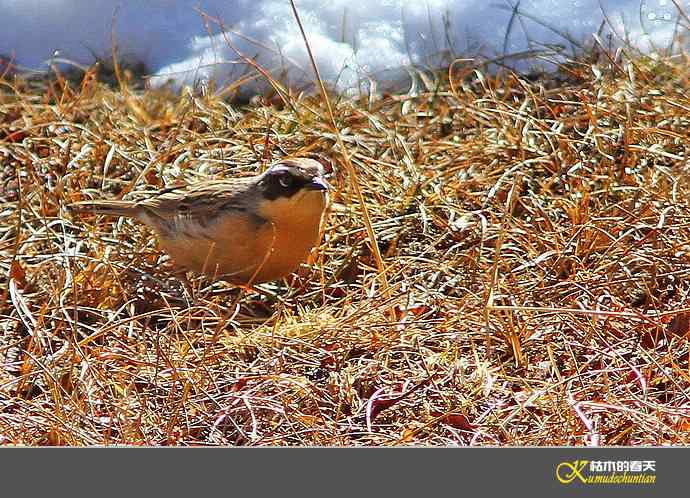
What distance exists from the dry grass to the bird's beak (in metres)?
0.45

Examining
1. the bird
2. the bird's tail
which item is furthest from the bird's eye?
the bird's tail

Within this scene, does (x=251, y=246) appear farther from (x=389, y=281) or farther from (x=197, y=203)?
(x=389, y=281)

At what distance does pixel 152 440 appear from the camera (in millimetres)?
2785

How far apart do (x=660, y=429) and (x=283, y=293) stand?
2.04m

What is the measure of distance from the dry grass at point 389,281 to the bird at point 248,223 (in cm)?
17

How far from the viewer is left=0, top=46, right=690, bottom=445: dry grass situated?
115 inches

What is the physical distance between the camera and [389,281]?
4.16 m
